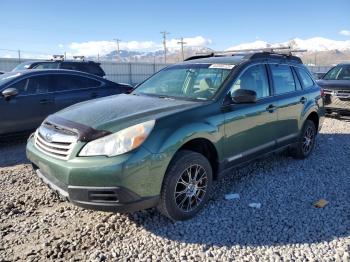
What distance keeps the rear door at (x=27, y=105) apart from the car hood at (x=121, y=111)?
9.33ft

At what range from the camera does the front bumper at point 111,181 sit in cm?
311

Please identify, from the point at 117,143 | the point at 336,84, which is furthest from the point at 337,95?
the point at 117,143

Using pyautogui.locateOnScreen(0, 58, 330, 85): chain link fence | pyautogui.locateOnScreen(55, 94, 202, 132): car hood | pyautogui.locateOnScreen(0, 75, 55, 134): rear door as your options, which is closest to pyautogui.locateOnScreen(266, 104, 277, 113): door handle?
pyautogui.locateOnScreen(55, 94, 202, 132): car hood

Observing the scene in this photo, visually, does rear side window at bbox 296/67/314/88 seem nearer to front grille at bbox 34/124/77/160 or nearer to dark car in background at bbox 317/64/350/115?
dark car in background at bbox 317/64/350/115

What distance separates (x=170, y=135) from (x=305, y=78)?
3700 mm

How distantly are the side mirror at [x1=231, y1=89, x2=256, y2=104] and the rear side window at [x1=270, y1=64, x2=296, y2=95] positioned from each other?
3.75 ft

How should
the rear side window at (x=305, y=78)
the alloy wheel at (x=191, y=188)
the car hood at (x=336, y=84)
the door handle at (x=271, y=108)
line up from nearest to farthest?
the alloy wheel at (x=191, y=188) → the door handle at (x=271, y=108) → the rear side window at (x=305, y=78) → the car hood at (x=336, y=84)

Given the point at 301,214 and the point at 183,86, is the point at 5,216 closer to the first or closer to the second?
the point at 183,86

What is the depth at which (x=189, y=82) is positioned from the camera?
182 inches

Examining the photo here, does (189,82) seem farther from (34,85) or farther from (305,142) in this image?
(34,85)

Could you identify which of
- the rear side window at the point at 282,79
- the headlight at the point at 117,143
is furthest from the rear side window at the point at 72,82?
the headlight at the point at 117,143

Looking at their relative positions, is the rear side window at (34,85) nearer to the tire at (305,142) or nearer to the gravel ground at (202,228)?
the gravel ground at (202,228)

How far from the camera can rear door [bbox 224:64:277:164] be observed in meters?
4.21

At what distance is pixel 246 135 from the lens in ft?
14.5
